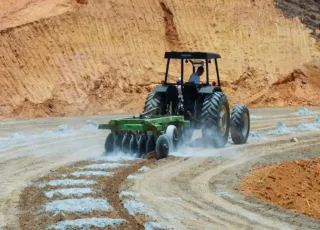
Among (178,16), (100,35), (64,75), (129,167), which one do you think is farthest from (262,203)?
(178,16)

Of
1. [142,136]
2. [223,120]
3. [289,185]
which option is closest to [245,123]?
[223,120]

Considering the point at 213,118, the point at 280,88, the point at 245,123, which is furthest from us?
the point at 280,88

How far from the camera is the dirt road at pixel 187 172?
9344 millimetres

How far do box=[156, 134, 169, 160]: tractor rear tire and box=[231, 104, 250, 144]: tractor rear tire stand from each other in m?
3.48

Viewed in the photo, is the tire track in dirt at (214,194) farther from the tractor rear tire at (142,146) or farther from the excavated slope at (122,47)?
the excavated slope at (122,47)

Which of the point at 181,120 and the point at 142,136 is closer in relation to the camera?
the point at 142,136

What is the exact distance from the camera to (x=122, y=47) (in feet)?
105

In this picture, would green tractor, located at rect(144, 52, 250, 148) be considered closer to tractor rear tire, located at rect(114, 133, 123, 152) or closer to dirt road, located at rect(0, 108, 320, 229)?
dirt road, located at rect(0, 108, 320, 229)

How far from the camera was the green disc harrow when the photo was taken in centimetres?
1438

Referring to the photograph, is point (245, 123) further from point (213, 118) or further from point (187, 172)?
point (187, 172)

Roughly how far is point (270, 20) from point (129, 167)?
25.5 m

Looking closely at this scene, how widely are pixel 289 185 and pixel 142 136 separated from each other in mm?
3501

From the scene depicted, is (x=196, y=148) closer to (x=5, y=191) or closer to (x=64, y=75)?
(x=5, y=191)

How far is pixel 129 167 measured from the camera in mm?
13320
